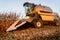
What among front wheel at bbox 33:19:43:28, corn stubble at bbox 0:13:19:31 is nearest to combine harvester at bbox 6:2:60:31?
front wheel at bbox 33:19:43:28

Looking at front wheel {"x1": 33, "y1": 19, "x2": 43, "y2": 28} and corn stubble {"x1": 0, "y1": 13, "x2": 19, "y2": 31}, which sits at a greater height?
corn stubble {"x1": 0, "y1": 13, "x2": 19, "y2": 31}

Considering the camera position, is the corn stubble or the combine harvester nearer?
the corn stubble

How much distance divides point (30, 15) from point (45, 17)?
1701 millimetres

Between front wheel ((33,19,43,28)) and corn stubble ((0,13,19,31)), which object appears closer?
corn stubble ((0,13,19,31))

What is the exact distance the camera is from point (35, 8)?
18.3 m

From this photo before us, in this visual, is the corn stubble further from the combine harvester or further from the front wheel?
the front wheel

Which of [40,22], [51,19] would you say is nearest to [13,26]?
[40,22]

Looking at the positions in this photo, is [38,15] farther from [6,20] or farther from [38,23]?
[6,20]

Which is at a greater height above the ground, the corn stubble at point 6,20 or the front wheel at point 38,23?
the corn stubble at point 6,20

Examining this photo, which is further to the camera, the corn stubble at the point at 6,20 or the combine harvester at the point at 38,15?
the combine harvester at the point at 38,15

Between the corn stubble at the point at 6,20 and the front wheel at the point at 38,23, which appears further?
the front wheel at the point at 38,23

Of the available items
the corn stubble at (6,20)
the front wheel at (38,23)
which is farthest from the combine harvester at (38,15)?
the corn stubble at (6,20)

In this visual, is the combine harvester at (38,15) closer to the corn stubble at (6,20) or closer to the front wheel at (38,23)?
the front wheel at (38,23)

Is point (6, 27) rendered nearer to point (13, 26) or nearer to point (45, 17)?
point (13, 26)
